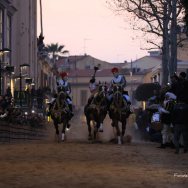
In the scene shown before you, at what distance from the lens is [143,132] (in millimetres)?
36156

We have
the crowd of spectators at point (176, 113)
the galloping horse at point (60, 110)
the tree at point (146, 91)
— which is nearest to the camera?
the crowd of spectators at point (176, 113)

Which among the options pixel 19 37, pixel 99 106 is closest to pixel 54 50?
pixel 19 37

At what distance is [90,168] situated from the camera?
15727 mm

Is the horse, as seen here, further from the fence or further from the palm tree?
the palm tree

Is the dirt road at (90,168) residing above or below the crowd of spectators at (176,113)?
below

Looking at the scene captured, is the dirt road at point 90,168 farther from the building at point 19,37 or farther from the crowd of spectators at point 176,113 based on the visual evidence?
the building at point 19,37

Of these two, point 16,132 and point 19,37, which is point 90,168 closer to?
point 16,132

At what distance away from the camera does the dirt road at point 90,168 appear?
1304cm

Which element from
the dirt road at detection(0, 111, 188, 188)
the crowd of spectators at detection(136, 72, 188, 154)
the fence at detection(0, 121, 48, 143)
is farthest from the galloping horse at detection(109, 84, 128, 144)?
the dirt road at detection(0, 111, 188, 188)

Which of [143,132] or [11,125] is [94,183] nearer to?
[11,125]

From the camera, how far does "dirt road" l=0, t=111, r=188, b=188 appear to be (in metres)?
13.0

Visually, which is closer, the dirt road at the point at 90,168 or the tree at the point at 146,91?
the dirt road at the point at 90,168

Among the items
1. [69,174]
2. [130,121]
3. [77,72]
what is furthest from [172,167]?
[77,72]

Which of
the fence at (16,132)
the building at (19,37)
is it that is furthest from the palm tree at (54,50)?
the fence at (16,132)
